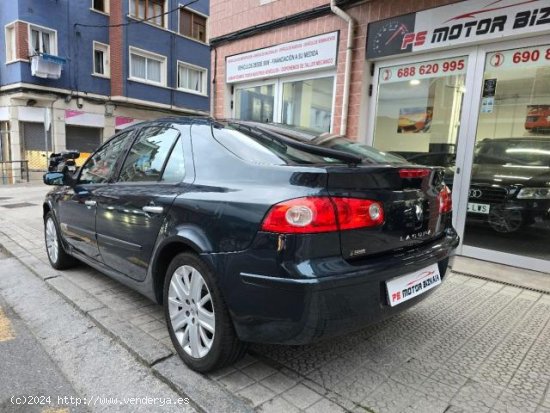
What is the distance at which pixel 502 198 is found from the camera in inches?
179

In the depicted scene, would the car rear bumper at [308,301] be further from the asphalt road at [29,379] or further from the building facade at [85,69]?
the building facade at [85,69]

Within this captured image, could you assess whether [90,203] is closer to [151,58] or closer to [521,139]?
[521,139]

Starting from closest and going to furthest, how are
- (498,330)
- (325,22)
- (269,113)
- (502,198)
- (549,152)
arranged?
(498,330) → (549,152) → (502,198) → (325,22) → (269,113)

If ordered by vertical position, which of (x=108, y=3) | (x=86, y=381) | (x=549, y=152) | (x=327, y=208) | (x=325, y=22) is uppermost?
(x=108, y=3)

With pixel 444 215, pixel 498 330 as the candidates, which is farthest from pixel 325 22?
pixel 498 330

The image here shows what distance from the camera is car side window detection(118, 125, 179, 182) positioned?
2.83 m

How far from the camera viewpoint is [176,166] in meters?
2.68

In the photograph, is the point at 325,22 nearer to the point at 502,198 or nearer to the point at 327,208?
the point at 502,198

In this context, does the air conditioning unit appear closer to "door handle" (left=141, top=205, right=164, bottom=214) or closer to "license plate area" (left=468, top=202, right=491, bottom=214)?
"door handle" (left=141, top=205, right=164, bottom=214)

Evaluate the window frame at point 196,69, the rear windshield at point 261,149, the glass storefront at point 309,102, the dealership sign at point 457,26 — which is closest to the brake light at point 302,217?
the rear windshield at point 261,149

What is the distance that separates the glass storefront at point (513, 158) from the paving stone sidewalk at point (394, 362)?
3.49 feet

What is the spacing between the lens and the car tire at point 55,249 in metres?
→ 4.24

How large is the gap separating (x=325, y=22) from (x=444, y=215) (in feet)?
14.3

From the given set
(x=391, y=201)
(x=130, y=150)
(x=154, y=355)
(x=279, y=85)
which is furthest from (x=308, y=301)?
(x=279, y=85)
